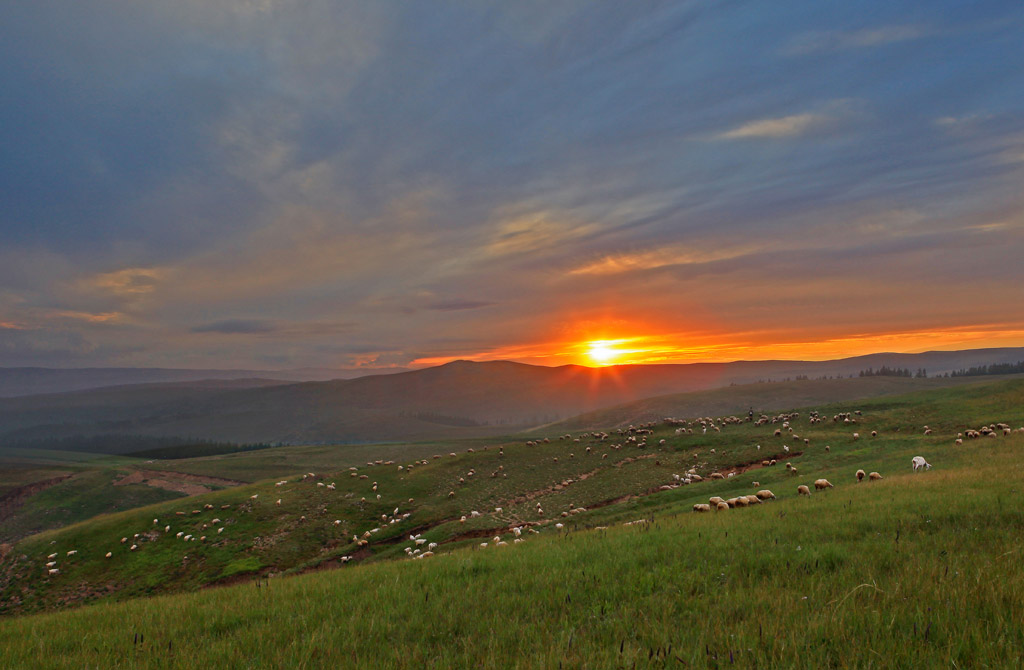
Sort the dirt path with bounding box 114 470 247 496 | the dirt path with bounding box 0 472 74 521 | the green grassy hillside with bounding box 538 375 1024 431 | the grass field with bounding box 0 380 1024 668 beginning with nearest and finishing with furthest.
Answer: the grass field with bounding box 0 380 1024 668, the dirt path with bounding box 0 472 74 521, the dirt path with bounding box 114 470 247 496, the green grassy hillside with bounding box 538 375 1024 431

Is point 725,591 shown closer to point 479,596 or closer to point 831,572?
point 831,572

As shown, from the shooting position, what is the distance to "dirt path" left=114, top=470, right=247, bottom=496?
67131 millimetres

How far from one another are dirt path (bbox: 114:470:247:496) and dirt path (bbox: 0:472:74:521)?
505 inches

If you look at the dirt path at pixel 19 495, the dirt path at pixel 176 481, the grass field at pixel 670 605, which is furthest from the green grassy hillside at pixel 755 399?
the grass field at pixel 670 605

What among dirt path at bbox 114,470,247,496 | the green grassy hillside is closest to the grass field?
dirt path at bbox 114,470,247,496

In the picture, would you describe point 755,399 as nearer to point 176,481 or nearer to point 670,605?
point 176,481

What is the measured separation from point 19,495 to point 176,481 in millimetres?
26646

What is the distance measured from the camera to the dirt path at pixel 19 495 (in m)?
63.9

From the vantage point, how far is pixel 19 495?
235ft

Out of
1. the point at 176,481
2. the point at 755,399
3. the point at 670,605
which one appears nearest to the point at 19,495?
the point at 176,481

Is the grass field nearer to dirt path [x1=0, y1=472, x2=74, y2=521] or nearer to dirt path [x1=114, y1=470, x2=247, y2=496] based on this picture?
dirt path [x1=114, y1=470, x2=247, y2=496]

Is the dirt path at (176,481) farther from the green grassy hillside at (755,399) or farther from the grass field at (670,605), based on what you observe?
the green grassy hillside at (755,399)

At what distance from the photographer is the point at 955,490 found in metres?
11.8

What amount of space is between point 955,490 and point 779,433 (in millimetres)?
35015
